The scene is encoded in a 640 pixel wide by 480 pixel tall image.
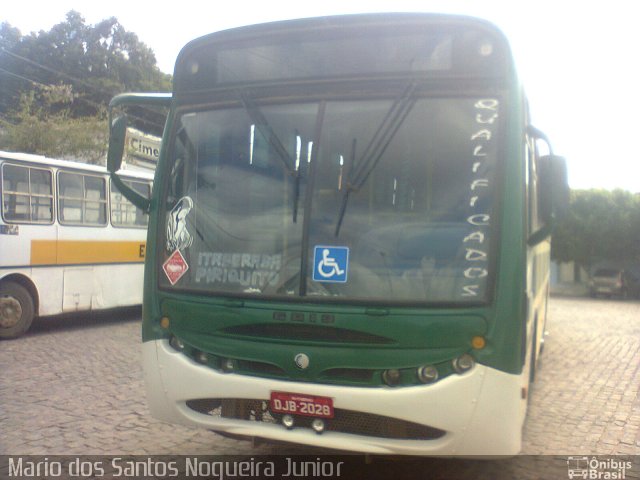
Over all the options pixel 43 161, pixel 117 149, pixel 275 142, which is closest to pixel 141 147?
pixel 43 161

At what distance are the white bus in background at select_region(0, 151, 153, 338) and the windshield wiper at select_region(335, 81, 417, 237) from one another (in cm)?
864

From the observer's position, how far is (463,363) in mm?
4332

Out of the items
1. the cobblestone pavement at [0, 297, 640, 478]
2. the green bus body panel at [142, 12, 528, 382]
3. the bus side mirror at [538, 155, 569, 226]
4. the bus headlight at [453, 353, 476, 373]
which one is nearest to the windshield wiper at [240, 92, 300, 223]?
the green bus body panel at [142, 12, 528, 382]

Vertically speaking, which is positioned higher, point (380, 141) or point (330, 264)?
point (380, 141)

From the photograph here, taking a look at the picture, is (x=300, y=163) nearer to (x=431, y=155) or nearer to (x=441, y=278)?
(x=431, y=155)

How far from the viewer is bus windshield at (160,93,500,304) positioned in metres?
4.49

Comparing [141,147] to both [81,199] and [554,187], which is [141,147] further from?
[554,187]

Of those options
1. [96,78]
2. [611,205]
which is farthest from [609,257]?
[96,78]

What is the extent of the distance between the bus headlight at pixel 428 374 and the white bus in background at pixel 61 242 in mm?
9157

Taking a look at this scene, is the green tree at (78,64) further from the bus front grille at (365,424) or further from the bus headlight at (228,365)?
the bus front grille at (365,424)

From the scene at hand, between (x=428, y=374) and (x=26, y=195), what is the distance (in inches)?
378

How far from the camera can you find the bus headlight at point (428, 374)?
4.36m

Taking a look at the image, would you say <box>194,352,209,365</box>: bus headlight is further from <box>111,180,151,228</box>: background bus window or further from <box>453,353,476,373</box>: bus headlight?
<box>111,180,151,228</box>: background bus window

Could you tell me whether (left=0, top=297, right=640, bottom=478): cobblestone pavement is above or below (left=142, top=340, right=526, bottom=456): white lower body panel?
below
